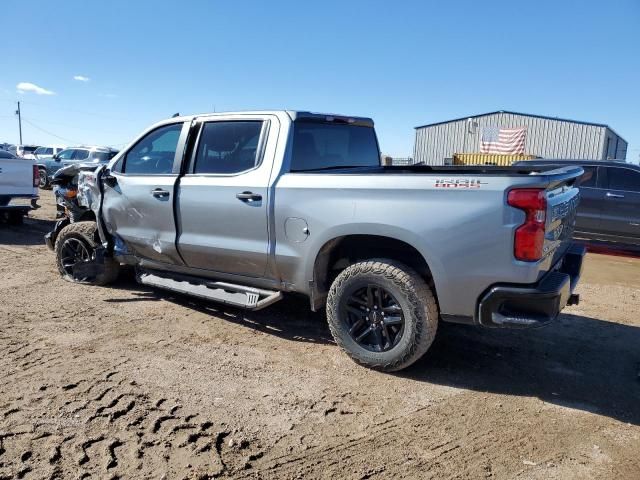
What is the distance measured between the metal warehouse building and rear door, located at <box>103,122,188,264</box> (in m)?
24.5

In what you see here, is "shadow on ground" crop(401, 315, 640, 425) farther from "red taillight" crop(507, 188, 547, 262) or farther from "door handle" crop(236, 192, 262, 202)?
"door handle" crop(236, 192, 262, 202)

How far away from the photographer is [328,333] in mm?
4727

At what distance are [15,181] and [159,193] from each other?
6635 mm

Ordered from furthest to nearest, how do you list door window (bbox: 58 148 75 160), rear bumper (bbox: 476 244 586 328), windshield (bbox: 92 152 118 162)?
door window (bbox: 58 148 75 160), windshield (bbox: 92 152 118 162), rear bumper (bbox: 476 244 586 328)

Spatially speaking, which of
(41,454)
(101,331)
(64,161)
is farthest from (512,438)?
(64,161)

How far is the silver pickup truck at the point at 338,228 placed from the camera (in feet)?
10.8

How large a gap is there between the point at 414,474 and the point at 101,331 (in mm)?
3104

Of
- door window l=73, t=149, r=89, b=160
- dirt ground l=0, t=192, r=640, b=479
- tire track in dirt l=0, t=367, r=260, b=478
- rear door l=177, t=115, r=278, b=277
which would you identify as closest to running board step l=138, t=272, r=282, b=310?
rear door l=177, t=115, r=278, b=277

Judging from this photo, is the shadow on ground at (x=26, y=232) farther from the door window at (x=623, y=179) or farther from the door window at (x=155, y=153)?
the door window at (x=623, y=179)

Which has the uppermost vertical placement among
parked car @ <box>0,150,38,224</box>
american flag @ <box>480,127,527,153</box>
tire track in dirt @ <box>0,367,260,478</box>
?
american flag @ <box>480,127,527,153</box>

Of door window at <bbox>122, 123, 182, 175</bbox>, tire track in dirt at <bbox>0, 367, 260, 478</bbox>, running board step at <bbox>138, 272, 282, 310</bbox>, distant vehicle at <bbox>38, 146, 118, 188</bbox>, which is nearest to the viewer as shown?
tire track in dirt at <bbox>0, 367, 260, 478</bbox>

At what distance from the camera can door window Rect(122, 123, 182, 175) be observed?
5035mm

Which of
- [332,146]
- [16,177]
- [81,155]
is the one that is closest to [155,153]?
[332,146]

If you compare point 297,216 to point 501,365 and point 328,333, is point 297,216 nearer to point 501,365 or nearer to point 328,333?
point 328,333
